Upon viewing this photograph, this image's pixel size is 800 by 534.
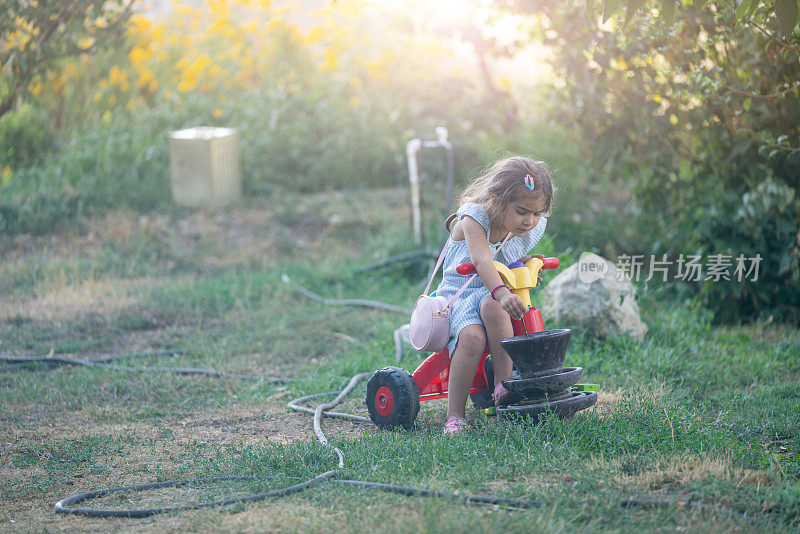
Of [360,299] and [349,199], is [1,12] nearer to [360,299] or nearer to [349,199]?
[360,299]

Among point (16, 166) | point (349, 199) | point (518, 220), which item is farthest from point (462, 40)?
point (518, 220)

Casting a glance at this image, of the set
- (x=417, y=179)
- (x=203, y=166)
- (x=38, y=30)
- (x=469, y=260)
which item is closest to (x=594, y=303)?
(x=469, y=260)

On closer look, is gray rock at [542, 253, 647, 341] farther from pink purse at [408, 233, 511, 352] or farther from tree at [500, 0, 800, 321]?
pink purse at [408, 233, 511, 352]

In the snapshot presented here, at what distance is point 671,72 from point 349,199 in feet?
12.5

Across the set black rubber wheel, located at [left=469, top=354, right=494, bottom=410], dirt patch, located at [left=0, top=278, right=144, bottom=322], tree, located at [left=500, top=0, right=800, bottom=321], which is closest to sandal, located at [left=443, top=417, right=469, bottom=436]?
black rubber wheel, located at [left=469, top=354, right=494, bottom=410]

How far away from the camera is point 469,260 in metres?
3.49

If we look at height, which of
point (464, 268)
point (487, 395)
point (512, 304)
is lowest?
point (487, 395)

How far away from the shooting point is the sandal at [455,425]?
3.34 m

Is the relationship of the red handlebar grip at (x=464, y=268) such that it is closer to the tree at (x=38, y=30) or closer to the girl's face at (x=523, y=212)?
the girl's face at (x=523, y=212)

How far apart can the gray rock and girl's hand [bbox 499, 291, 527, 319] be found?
1.64 m

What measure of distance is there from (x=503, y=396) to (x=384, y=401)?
0.54 metres

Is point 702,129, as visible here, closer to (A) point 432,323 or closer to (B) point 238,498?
(A) point 432,323

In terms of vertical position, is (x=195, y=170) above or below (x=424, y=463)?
above

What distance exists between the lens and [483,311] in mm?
3318
